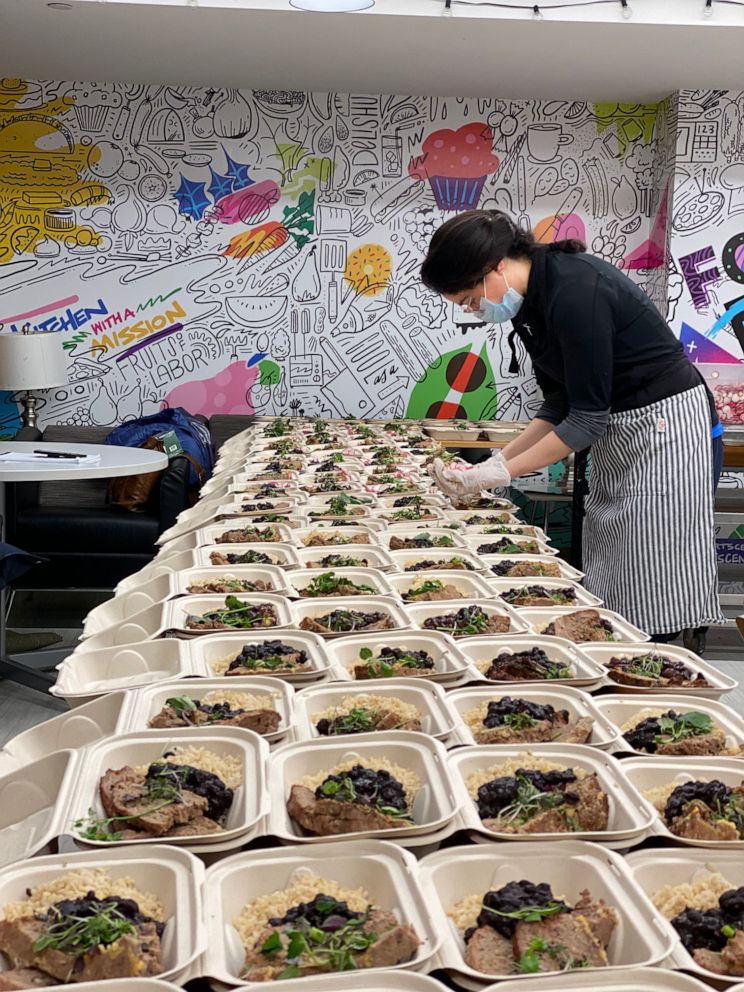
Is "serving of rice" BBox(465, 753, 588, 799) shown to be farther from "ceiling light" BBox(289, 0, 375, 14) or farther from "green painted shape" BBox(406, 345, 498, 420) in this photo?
"green painted shape" BBox(406, 345, 498, 420)

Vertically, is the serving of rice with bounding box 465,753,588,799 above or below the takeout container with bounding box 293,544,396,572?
below

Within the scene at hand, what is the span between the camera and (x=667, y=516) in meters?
3.15

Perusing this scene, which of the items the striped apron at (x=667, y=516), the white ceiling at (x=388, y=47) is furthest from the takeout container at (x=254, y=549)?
the white ceiling at (x=388, y=47)

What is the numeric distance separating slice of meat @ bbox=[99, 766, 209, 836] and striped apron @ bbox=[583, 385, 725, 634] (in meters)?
1.96

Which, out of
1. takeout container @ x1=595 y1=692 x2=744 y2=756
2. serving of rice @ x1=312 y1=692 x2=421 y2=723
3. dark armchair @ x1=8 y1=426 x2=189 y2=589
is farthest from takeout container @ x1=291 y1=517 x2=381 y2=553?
dark armchair @ x1=8 y1=426 x2=189 y2=589

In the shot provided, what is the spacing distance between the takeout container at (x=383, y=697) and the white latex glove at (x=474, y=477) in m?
1.39

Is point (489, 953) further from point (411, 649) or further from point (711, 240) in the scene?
point (711, 240)

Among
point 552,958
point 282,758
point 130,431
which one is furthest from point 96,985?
point 130,431

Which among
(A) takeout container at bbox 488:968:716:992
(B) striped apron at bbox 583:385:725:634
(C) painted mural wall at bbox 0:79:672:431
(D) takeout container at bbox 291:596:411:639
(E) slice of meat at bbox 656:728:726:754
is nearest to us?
(A) takeout container at bbox 488:968:716:992

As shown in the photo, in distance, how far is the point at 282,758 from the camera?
5.41 ft

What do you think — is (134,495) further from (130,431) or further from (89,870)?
(89,870)

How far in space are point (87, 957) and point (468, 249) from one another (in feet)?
7.32

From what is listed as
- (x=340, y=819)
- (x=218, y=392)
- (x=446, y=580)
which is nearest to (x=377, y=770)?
(x=340, y=819)

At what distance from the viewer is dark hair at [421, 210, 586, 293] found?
2.94 meters
